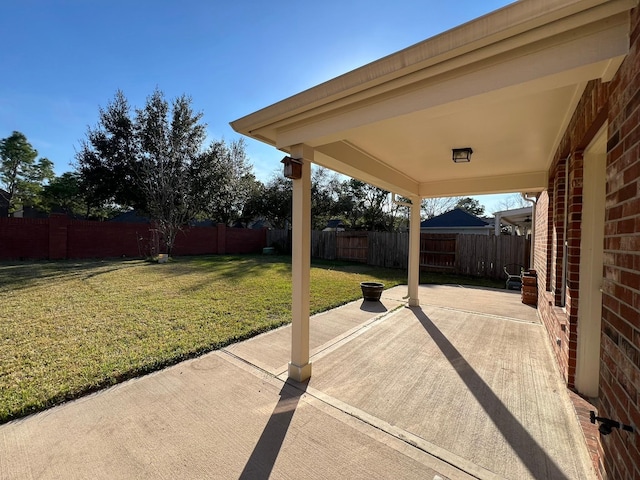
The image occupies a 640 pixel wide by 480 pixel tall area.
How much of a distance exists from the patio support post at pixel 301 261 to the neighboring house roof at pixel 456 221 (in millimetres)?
20255

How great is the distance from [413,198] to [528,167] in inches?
79.1

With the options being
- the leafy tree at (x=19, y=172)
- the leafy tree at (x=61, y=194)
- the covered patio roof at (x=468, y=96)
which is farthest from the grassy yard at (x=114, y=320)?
the leafy tree at (x=19, y=172)

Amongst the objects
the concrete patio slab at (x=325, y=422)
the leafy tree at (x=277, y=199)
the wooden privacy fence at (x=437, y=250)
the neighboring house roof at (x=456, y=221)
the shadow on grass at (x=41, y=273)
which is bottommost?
the concrete patio slab at (x=325, y=422)

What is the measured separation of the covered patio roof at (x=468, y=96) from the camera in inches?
57.2

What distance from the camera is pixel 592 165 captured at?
2643mm

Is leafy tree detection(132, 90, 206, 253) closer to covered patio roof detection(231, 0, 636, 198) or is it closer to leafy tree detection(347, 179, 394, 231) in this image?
leafy tree detection(347, 179, 394, 231)

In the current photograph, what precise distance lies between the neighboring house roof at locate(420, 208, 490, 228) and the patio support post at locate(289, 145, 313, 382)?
20.3m

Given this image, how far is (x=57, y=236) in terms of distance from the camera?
42.0 ft

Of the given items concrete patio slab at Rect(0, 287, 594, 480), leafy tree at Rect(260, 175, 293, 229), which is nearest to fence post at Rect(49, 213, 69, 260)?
leafy tree at Rect(260, 175, 293, 229)

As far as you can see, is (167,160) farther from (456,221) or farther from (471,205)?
(471,205)

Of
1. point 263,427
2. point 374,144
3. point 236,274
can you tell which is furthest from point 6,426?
point 236,274

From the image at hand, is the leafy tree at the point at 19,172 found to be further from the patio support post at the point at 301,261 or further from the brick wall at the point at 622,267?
the brick wall at the point at 622,267

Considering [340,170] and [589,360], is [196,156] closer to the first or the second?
[340,170]

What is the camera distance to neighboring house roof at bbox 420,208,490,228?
806 inches
